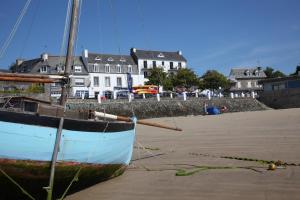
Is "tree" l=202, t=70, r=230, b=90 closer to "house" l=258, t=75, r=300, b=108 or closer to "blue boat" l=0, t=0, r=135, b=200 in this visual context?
"house" l=258, t=75, r=300, b=108

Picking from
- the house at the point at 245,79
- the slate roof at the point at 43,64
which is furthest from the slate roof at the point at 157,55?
the house at the point at 245,79

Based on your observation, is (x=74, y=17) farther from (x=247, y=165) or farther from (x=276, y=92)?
(x=276, y=92)

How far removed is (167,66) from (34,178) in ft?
247

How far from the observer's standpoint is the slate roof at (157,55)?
76750 mm

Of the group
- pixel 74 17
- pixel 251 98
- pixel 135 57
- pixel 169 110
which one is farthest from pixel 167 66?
pixel 74 17

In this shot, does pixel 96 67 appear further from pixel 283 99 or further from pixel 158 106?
pixel 283 99

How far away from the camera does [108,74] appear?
68.3 meters

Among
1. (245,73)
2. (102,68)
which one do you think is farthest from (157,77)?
(245,73)

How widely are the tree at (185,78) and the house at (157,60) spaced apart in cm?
592

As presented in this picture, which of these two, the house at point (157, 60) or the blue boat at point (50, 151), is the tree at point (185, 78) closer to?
the house at point (157, 60)

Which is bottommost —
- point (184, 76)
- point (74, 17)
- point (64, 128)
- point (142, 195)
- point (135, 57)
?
point (142, 195)

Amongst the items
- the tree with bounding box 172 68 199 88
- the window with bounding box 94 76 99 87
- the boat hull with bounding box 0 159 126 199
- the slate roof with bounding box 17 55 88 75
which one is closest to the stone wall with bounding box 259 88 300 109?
the tree with bounding box 172 68 199 88

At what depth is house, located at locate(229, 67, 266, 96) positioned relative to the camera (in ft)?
291

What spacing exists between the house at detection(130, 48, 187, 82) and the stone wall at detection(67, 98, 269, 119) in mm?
28555
